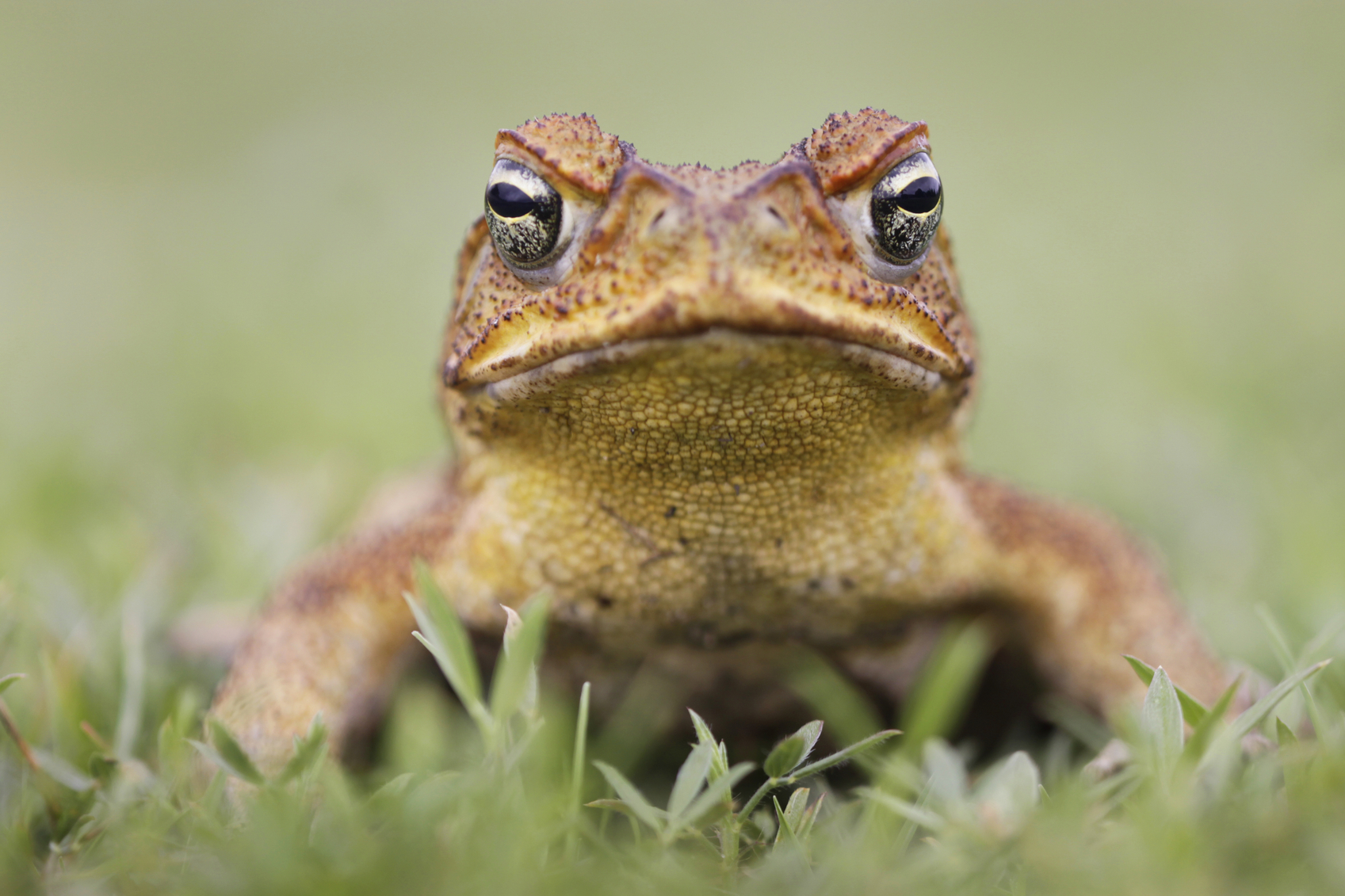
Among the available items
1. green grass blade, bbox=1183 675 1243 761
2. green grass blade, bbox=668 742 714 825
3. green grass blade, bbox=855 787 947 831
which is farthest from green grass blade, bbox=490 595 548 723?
green grass blade, bbox=1183 675 1243 761

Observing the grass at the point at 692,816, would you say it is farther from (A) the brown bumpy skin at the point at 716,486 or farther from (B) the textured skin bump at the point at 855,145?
(B) the textured skin bump at the point at 855,145

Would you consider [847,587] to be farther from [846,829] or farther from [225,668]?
[225,668]

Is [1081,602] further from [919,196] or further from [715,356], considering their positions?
[715,356]

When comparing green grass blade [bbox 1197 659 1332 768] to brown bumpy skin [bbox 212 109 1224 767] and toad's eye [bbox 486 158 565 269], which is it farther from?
toad's eye [bbox 486 158 565 269]

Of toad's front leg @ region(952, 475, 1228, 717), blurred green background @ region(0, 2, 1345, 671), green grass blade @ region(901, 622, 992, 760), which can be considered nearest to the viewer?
green grass blade @ region(901, 622, 992, 760)

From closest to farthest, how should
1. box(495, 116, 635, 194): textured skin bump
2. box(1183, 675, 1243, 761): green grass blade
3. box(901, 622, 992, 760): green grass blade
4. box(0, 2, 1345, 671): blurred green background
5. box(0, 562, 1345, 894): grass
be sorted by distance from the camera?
box(0, 562, 1345, 894): grass, box(1183, 675, 1243, 761): green grass blade, box(495, 116, 635, 194): textured skin bump, box(901, 622, 992, 760): green grass blade, box(0, 2, 1345, 671): blurred green background

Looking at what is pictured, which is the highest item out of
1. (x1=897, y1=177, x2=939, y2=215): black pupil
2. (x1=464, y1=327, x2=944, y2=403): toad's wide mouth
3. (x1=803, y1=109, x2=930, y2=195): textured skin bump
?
(x1=803, y1=109, x2=930, y2=195): textured skin bump

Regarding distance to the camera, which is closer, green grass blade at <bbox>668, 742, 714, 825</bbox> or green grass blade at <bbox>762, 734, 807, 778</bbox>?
green grass blade at <bbox>668, 742, 714, 825</bbox>

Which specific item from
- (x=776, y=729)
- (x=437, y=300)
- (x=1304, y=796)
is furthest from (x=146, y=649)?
(x=437, y=300)

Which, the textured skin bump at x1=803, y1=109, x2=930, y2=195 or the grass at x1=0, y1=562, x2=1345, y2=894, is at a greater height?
the textured skin bump at x1=803, y1=109, x2=930, y2=195
